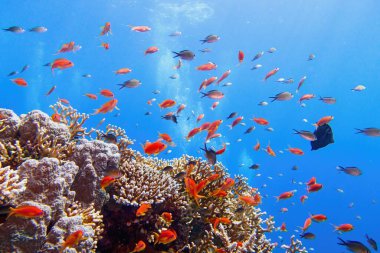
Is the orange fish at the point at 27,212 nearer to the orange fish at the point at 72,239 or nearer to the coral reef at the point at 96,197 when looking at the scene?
the coral reef at the point at 96,197

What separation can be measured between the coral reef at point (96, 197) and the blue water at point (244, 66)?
20.0 metres

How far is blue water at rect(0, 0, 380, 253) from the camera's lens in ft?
141

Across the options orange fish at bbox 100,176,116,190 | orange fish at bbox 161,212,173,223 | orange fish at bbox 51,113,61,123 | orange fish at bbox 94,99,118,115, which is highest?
orange fish at bbox 94,99,118,115

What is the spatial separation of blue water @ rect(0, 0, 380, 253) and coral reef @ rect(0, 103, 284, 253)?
65.6 feet

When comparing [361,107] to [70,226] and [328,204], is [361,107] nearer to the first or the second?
[328,204]

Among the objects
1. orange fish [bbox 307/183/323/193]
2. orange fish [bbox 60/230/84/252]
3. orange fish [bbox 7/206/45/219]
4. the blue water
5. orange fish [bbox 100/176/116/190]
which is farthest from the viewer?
the blue water

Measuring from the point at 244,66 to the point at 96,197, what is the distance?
197 ft

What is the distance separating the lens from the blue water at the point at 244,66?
42844 mm

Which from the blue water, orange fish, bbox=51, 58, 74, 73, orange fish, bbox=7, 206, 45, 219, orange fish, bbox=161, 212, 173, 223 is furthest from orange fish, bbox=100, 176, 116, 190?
the blue water

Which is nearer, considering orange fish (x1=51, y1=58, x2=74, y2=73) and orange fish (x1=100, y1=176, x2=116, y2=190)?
orange fish (x1=100, y1=176, x2=116, y2=190)

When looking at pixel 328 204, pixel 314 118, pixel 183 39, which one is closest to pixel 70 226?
pixel 183 39

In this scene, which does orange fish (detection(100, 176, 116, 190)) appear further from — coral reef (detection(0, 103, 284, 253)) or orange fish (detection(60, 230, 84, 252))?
orange fish (detection(60, 230, 84, 252))

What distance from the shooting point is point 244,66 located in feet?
203

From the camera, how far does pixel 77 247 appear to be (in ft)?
12.7
